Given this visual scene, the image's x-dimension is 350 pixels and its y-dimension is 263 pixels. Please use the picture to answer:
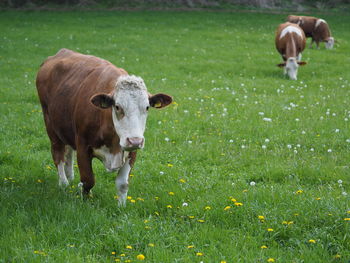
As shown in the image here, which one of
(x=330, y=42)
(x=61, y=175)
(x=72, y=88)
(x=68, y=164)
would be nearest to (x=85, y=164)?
(x=61, y=175)

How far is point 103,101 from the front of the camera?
5559mm

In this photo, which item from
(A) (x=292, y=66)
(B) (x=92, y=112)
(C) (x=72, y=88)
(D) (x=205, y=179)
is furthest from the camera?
(A) (x=292, y=66)

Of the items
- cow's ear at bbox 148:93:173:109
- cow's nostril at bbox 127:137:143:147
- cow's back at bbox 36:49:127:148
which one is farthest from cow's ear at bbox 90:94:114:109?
cow's nostril at bbox 127:137:143:147

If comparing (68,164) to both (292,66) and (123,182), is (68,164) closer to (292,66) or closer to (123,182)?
(123,182)

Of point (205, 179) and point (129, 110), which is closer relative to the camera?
point (129, 110)

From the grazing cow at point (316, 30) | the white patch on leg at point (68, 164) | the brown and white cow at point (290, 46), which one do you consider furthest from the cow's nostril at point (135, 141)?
the grazing cow at point (316, 30)

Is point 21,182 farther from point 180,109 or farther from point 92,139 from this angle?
point 180,109

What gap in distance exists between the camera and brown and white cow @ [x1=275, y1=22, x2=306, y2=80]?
1603 cm

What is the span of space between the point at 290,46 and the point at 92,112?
1237 centimetres

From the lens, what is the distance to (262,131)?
945cm

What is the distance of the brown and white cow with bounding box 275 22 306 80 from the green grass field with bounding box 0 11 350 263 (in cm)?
45

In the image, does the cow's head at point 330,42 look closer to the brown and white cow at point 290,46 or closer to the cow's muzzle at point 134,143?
the brown and white cow at point 290,46

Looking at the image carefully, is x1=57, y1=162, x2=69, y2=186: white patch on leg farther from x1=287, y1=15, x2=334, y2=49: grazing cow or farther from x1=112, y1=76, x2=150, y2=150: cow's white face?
x1=287, y1=15, x2=334, y2=49: grazing cow

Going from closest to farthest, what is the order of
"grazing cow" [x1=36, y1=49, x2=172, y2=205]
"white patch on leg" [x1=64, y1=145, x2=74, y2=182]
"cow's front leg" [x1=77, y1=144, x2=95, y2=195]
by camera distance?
"grazing cow" [x1=36, y1=49, x2=172, y2=205] → "cow's front leg" [x1=77, y1=144, x2=95, y2=195] → "white patch on leg" [x1=64, y1=145, x2=74, y2=182]
